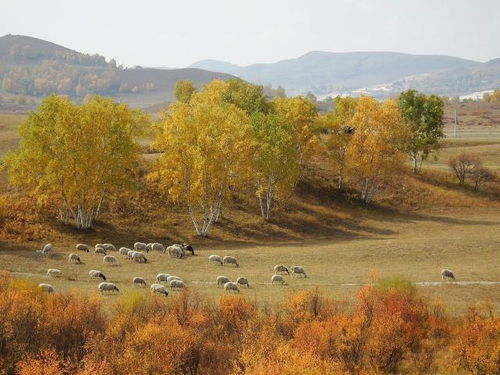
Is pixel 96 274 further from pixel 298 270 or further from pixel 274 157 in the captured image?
pixel 274 157

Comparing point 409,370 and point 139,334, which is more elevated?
point 139,334

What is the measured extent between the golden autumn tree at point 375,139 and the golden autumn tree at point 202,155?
2371 cm

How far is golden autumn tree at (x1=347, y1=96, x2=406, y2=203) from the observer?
83688mm

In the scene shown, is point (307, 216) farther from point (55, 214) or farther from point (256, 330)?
point (256, 330)

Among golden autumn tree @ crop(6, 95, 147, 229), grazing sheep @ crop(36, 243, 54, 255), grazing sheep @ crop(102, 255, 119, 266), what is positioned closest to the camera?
grazing sheep @ crop(102, 255, 119, 266)

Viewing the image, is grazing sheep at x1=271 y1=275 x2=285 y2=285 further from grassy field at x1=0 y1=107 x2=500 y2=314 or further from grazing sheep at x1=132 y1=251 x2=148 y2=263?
grazing sheep at x1=132 y1=251 x2=148 y2=263

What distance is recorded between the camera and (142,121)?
71000mm

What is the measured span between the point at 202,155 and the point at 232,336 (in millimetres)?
36864

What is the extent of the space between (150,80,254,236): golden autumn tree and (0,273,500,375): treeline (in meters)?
32.9

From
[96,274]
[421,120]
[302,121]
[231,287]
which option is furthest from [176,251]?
[421,120]

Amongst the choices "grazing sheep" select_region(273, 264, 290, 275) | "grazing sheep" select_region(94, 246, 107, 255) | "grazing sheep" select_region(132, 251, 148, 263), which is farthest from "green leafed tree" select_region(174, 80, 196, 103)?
"grazing sheep" select_region(273, 264, 290, 275)

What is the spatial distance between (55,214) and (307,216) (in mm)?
36485

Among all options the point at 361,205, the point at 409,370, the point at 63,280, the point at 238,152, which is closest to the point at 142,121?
the point at 238,152

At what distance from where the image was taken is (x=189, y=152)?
6519cm
